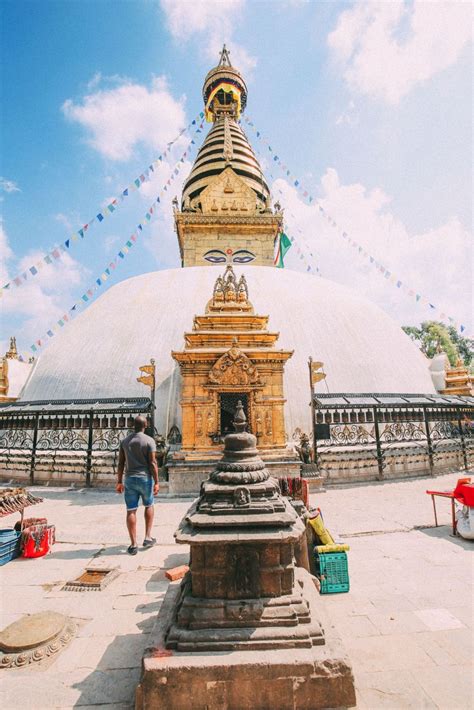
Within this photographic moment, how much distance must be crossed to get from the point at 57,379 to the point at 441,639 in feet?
41.1

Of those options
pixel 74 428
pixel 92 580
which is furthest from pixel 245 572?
pixel 74 428

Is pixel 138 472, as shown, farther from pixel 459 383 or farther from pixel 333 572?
pixel 459 383

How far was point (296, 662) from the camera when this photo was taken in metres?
2.16

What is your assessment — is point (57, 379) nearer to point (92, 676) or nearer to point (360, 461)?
→ point (360, 461)

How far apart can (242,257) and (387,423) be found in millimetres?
13768

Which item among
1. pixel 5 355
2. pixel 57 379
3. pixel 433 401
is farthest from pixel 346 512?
pixel 5 355

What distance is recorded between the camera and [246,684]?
2.12 m

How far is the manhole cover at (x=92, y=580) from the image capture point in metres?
3.72

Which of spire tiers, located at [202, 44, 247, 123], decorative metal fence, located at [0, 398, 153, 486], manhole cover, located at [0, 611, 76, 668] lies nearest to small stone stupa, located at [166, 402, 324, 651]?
manhole cover, located at [0, 611, 76, 668]

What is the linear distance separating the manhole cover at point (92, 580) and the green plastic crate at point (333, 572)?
2.19 meters

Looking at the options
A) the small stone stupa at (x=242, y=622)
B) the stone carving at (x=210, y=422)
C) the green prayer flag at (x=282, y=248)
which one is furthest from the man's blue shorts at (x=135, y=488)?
the green prayer flag at (x=282, y=248)

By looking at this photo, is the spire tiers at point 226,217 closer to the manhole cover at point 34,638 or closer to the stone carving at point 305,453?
the stone carving at point 305,453

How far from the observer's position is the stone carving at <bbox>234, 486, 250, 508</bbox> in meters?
2.66

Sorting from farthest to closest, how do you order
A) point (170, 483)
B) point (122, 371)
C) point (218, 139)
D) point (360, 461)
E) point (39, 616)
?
point (218, 139) < point (122, 371) < point (360, 461) < point (170, 483) < point (39, 616)
